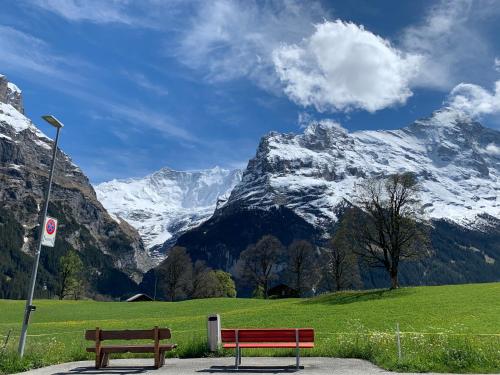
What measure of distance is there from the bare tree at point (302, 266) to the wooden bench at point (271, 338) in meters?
88.5

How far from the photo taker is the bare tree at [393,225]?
64125 mm

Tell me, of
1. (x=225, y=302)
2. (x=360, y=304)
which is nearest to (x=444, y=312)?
(x=360, y=304)

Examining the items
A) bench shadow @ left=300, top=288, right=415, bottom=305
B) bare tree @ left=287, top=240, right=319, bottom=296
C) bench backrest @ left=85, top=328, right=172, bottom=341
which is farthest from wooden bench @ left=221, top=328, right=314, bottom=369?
bare tree @ left=287, top=240, right=319, bottom=296

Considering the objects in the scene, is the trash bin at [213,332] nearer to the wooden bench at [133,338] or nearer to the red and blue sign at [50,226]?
the wooden bench at [133,338]

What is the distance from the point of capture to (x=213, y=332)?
77.0 feet

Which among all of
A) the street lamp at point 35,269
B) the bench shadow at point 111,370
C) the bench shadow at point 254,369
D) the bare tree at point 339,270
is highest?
the bare tree at point 339,270

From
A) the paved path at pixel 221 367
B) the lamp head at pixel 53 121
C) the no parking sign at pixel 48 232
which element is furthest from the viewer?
the lamp head at pixel 53 121

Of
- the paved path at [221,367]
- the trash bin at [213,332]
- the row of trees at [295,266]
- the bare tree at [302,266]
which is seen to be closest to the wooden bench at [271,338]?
the paved path at [221,367]

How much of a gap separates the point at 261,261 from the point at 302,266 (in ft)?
28.9

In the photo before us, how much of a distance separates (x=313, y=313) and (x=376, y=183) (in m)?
28.4

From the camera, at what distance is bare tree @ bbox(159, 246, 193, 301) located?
12050 cm

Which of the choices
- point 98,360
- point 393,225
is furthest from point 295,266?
point 98,360

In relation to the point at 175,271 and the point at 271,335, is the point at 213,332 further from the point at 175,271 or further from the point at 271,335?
the point at 175,271

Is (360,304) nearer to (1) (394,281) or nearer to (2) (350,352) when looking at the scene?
(1) (394,281)
